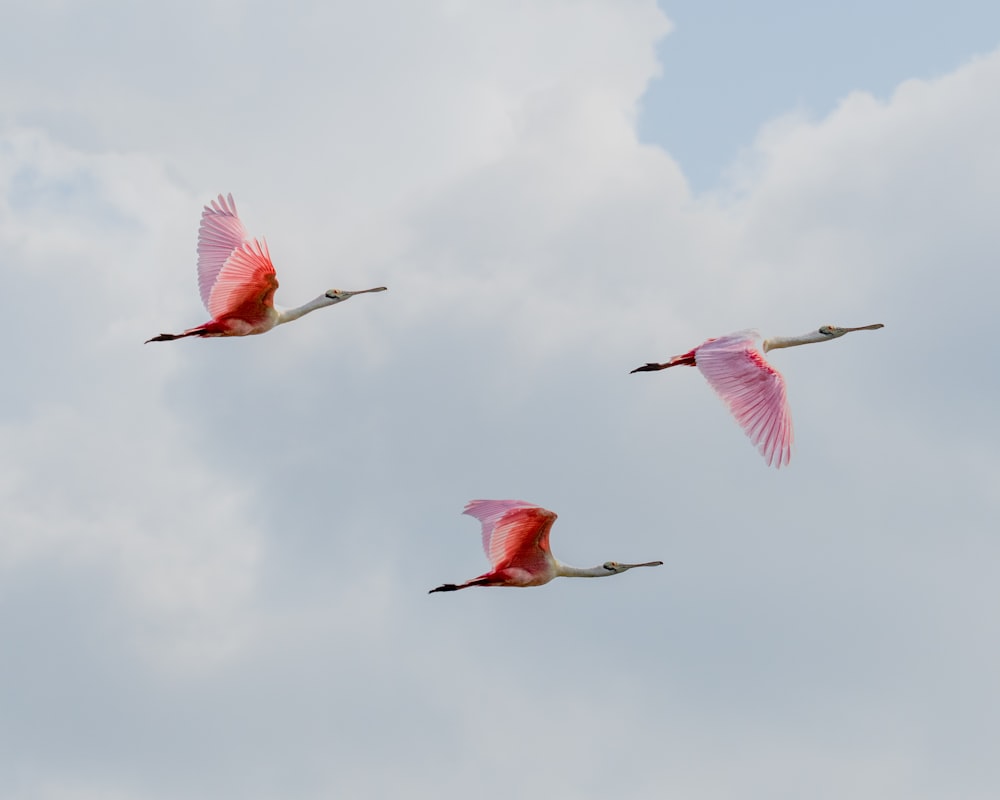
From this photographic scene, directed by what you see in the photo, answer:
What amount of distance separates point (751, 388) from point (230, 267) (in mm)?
5878

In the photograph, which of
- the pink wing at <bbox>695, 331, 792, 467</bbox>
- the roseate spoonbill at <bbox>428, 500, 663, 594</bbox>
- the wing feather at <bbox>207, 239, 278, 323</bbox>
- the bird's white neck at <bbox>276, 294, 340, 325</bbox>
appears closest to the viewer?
the pink wing at <bbox>695, 331, 792, 467</bbox>

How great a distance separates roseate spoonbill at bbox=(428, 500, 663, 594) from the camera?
21.6 meters

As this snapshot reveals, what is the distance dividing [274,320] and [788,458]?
6670 mm

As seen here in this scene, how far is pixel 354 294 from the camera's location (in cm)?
2556

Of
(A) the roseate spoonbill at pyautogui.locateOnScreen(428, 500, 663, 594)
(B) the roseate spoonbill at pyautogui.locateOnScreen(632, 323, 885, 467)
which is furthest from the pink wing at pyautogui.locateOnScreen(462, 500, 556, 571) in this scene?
(B) the roseate spoonbill at pyautogui.locateOnScreen(632, 323, 885, 467)

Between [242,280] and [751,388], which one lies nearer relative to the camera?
[751,388]

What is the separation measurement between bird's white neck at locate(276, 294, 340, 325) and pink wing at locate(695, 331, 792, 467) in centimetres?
483

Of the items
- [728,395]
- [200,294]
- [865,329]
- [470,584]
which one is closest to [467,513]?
[470,584]

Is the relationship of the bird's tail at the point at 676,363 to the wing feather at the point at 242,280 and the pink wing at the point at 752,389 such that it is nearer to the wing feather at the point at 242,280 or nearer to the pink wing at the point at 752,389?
the pink wing at the point at 752,389

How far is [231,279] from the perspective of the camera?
76.8ft

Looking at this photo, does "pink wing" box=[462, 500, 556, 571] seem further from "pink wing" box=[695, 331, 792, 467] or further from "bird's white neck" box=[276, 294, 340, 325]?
"bird's white neck" box=[276, 294, 340, 325]

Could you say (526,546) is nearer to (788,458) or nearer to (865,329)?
(788,458)

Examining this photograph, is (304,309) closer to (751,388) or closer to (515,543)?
(515,543)

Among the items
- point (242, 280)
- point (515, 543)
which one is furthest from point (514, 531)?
point (242, 280)
